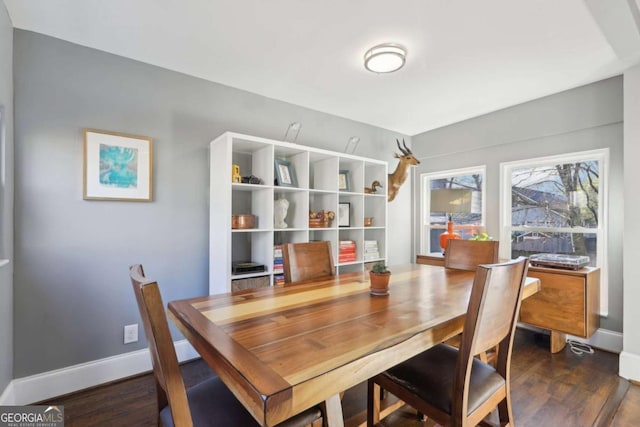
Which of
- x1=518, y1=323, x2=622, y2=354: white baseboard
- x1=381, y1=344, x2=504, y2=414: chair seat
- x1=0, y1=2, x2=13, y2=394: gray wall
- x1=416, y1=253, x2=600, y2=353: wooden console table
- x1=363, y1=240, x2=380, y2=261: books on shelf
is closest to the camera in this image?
A: x1=381, y1=344, x2=504, y2=414: chair seat

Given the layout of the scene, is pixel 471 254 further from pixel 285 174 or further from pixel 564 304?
pixel 285 174

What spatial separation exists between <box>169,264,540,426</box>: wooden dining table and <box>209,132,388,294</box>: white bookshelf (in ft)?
3.23

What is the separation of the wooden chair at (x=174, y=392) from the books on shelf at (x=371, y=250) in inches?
94.1

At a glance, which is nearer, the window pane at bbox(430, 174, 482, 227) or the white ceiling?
the white ceiling

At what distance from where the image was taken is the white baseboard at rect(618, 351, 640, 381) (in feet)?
7.15

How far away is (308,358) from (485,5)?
2.10 meters

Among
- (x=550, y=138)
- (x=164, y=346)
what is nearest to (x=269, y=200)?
(x=164, y=346)

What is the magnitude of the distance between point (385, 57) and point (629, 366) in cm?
296

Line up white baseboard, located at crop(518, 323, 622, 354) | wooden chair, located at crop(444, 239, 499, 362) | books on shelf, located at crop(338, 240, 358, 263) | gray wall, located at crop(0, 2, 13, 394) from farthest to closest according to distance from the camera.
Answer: books on shelf, located at crop(338, 240, 358, 263)
white baseboard, located at crop(518, 323, 622, 354)
wooden chair, located at crop(444, 239, 499, 362)
gray wall, located at crop(0, 2, 13, 394)

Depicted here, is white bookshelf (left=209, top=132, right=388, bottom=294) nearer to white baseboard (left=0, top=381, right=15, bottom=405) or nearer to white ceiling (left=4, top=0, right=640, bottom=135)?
white ceiling (left=4, top=0, right=640, bottom=135)

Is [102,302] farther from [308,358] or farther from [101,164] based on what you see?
[308,358]

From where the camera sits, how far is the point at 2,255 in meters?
1.76

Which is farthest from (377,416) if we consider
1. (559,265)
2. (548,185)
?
(548,185)

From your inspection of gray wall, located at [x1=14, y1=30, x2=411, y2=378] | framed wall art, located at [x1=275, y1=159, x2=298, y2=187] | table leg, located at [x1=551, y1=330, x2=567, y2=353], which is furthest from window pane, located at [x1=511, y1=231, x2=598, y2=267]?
gray wall, located at [x1=14, y1=30, x2=411, y2=378]
